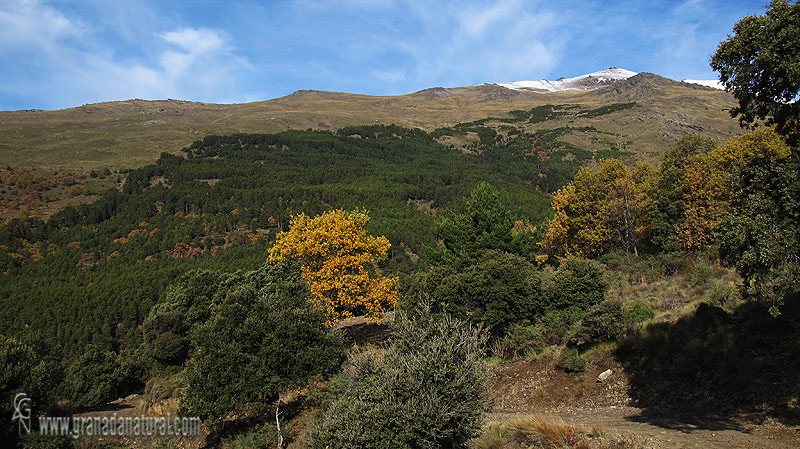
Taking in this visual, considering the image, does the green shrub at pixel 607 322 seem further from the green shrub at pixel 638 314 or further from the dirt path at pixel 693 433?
the dirt path at pixel 693 433

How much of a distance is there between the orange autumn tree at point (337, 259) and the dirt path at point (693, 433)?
14595mm

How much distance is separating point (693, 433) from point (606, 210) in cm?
2949

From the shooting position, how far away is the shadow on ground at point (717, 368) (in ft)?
34.0

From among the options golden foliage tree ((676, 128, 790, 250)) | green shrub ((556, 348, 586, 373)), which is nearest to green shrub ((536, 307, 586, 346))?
green shrub ((556, 348, 586, 373))

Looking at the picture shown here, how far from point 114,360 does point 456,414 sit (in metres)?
39.7

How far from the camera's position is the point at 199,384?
48.9 ft

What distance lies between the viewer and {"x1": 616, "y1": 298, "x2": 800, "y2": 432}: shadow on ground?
1038cm

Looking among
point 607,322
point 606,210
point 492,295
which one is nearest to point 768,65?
point 607,322

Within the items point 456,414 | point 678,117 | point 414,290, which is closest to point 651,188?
point 414,290

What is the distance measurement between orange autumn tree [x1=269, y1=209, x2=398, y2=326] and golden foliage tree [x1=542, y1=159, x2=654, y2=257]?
19.6 metres

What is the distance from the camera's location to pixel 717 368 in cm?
1250

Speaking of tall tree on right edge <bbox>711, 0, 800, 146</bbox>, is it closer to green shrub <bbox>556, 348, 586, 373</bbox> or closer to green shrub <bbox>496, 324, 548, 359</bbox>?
green shrub <bbox>556, 348, 586, 373</bbox>

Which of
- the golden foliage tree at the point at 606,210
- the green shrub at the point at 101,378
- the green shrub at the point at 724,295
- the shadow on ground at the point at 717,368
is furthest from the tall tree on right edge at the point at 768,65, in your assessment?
the green shrub at the point at 101,378

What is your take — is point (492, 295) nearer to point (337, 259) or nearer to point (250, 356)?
point (337, 259)
